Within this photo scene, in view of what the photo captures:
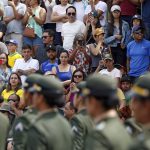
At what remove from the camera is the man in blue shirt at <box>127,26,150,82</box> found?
17.4 meters

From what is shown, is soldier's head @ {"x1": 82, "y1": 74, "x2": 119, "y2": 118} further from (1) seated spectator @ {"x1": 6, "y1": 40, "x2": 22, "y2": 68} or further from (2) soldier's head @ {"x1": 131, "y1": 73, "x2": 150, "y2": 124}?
(1) seated spectator @ {"x1": 6, "y1": 40, "x2": 22, "y2": 68}

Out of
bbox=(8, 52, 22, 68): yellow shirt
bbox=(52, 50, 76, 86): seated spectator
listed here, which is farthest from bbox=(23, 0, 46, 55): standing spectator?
bbox=(52, 50, 76, 86): seated spectator

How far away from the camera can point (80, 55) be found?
17672 mm

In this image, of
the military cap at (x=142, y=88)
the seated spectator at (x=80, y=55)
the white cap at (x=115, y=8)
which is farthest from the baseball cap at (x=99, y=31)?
the military cap at (x=142, y=88)

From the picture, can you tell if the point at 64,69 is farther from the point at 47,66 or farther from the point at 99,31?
the point at 99,31

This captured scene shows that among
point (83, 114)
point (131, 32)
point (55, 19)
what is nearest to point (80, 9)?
point (55, 19)

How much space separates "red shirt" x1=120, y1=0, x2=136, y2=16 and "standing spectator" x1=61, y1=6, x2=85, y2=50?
1137 millimetres

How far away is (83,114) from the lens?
9.84m

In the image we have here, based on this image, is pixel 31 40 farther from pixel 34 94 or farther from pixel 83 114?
pixel 34 94

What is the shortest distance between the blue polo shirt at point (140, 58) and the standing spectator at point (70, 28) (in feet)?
5.60

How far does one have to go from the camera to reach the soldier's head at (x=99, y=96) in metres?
7.13

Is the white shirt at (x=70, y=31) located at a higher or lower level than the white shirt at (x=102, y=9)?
lower

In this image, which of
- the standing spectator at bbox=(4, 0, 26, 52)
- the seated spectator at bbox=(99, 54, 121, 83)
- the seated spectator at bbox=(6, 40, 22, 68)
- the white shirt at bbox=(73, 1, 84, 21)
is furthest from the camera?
the white shirt at bbox=(73, 1, 84, 21)

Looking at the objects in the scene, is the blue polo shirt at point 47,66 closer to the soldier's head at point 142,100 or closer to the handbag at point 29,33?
the handbag at point 29,33
